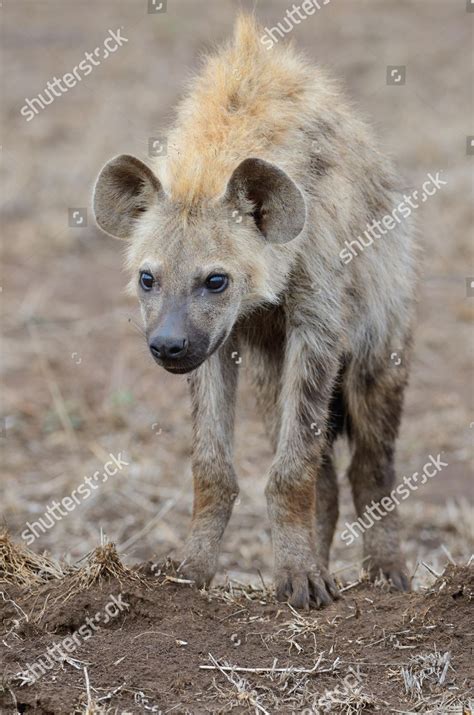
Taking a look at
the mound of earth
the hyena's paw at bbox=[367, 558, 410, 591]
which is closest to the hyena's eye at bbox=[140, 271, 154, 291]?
the mound of earth

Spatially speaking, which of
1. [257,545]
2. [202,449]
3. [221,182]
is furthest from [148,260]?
[257,545]

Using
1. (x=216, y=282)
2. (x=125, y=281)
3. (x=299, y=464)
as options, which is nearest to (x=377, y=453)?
(x=299, y=464)

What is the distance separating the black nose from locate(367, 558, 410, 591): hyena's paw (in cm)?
174

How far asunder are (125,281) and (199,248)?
578cm

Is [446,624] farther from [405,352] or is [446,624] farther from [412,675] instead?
[405,352]

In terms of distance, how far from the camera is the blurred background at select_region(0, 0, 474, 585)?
700 cm

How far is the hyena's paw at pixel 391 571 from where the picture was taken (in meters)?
5.33

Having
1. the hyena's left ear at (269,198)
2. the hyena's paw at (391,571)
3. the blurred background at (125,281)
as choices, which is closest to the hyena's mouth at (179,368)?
the hyena's left ear at (269,198)

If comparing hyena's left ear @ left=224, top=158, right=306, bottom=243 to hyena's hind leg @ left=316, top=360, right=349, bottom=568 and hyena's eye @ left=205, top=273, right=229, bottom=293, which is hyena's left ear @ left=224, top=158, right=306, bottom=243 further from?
hyena's hind leg @ left=316, top=360, right=349, bottom=568

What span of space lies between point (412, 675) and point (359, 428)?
1875 millimetres

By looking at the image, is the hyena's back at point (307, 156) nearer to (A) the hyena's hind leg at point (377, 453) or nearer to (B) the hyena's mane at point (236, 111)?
(B) the hyena's mane at point (236, 111)

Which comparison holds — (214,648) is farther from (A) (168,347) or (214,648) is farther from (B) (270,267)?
(B) (270,267)

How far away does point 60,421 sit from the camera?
26.2 ft

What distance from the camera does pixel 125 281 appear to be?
995 cm
